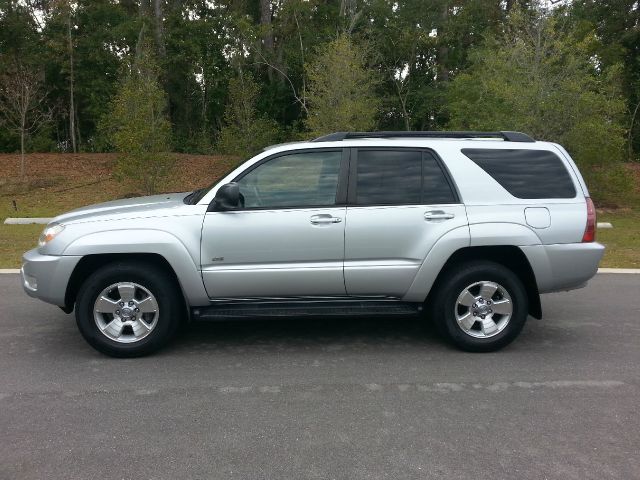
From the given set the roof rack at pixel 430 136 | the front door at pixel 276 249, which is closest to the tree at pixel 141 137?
the roof rack at pixel 430 136

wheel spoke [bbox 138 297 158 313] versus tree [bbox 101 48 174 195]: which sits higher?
tree [bbox 101 48 174 195]

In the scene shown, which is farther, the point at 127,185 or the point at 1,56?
the point at 1,56

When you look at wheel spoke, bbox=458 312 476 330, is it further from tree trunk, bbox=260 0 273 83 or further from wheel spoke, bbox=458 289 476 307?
tree trunk, bbox=260 0 273 83

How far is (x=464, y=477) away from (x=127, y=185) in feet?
71.0

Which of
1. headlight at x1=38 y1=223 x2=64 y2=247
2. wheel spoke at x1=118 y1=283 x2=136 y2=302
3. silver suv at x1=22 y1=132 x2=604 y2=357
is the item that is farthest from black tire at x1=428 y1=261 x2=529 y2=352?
headlight at x1=38 y1=223 x2=64 y2=247

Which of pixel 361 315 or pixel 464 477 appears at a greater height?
pixel 361 315

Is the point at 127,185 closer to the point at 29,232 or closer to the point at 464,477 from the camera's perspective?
the point at 29,232

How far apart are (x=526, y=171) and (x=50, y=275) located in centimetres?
421

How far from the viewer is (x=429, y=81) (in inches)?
1350

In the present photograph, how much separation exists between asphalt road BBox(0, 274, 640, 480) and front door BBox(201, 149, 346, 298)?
633 mm

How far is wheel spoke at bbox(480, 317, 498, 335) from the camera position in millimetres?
5312

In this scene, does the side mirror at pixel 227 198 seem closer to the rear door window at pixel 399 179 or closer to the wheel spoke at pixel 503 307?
the rear door window at pixel 399 179

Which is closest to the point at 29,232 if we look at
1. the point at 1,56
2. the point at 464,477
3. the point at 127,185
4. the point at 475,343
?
the point at 127,185

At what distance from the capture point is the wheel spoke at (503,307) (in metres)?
5.29
